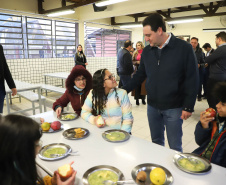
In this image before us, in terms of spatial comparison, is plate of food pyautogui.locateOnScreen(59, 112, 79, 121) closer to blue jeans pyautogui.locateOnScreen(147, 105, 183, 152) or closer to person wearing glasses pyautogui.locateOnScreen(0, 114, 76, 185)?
blue jeans pyautogui.locateOnScreen(147, 105, 183, 152)

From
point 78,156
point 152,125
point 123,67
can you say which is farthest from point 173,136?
point 123,67

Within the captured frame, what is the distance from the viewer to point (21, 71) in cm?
596

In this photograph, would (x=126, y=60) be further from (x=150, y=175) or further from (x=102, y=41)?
(x=102, y=41)

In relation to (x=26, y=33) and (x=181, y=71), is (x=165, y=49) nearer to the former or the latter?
(x=181, y=71)

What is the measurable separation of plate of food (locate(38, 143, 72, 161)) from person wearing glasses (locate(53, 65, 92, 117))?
88 centimetres

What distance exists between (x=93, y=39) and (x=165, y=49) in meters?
7.26

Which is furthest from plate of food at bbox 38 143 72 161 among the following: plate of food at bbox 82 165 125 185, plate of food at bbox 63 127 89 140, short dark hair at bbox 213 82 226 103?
short dark hair at bbox 213 82 226 103

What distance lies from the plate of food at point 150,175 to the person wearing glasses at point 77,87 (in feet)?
4.50

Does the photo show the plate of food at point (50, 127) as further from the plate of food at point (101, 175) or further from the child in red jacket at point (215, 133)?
the child in red jacket at point (215, 133)

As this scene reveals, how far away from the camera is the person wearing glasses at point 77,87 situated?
2260 millimetres

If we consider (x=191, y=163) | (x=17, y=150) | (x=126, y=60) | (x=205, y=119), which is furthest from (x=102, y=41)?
(x=17, y=150)

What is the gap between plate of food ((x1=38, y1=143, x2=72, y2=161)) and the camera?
4.12 ft

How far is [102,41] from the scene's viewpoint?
29.7 feet

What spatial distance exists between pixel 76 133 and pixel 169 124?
95 centimetres
